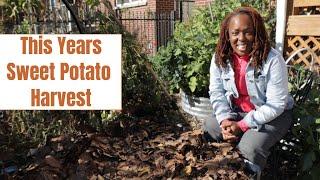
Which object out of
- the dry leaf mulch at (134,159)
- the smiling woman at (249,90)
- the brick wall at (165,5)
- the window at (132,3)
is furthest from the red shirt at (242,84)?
the window at (132,3)

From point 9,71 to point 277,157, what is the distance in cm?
192

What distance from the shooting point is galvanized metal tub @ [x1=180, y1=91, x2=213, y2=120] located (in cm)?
430

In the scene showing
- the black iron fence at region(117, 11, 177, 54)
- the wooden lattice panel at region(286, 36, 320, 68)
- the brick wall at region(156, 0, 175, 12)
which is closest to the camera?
the wooden lattice panel at region(286, 36, 320, 68)

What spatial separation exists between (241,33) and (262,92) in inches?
15.3

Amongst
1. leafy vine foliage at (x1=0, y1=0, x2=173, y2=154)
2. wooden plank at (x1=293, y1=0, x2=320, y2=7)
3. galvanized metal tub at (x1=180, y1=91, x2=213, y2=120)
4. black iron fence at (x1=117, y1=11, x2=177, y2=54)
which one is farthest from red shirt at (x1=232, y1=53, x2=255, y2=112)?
black iron fence at (x1=117, y1=11, x2=177, y2=54)

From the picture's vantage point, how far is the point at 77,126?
3115mm

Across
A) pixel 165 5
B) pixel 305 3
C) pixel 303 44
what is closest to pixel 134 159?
pixel 303 44

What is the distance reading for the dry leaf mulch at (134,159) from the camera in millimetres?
2061

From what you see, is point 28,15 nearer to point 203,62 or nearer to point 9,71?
point 9,71

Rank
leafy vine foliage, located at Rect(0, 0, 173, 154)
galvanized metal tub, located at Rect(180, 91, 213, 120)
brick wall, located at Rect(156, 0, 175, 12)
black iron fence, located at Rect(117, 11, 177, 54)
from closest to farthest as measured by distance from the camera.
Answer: leafy vine foliage, located at Rect(0, 0, 173, 154) < galvanized metal tub, located at Rect(180, 91, 213, 120) < black iron fence, located at Rect(117, 11, 177, 54) < brick wall, located at Rect(156, 0, 175, 12)

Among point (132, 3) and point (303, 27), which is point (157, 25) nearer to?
point (132, 3)

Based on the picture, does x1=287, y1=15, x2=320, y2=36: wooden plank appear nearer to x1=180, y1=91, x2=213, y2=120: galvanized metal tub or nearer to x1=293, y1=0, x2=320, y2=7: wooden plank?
x1=293, y1=0, x2=320, y2=7: wooden plank

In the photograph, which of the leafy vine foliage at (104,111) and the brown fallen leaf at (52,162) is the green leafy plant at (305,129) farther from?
the brown fallen leaf at (52,162)

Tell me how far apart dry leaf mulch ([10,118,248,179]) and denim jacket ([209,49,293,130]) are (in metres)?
0.23
